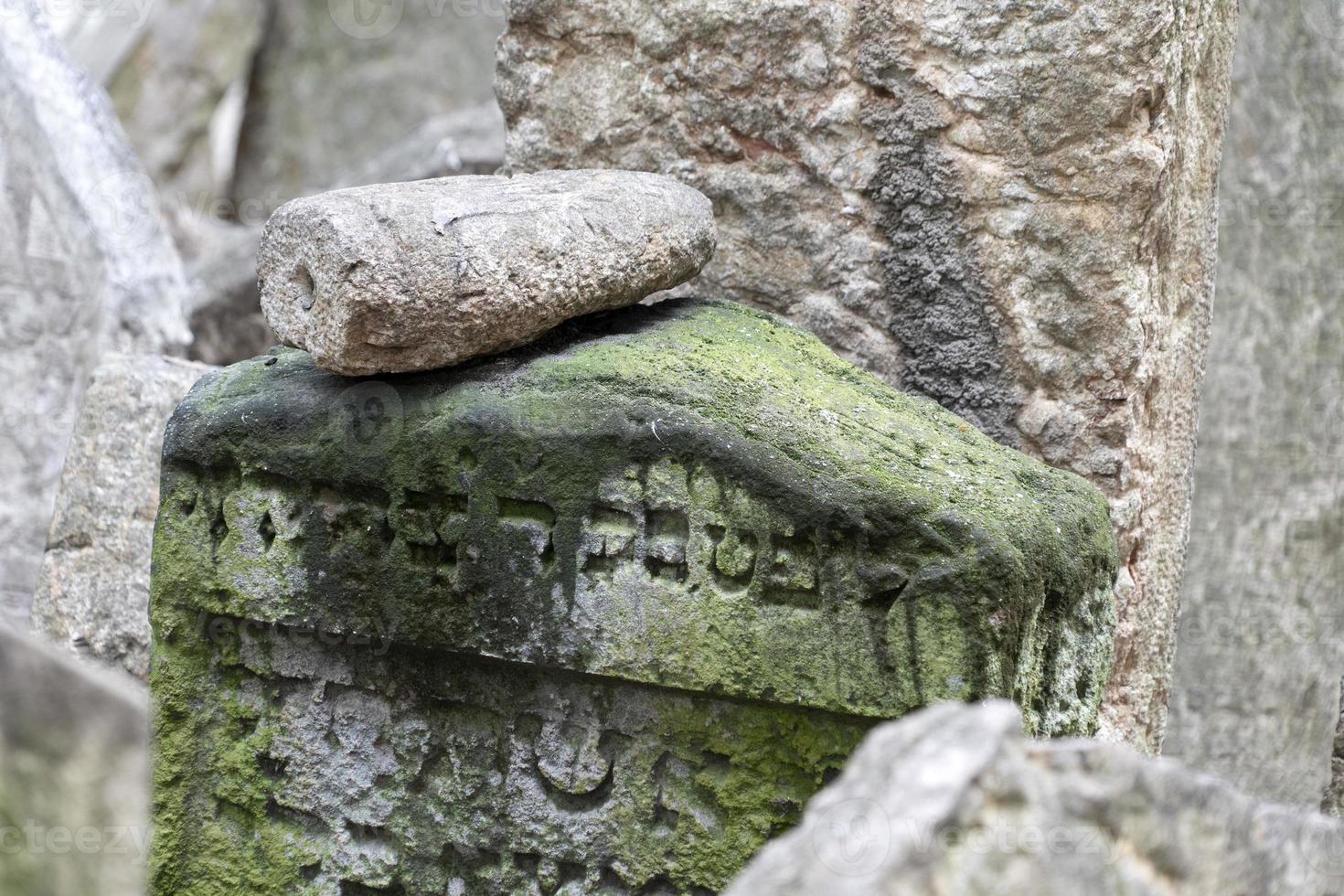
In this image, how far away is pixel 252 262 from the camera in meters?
4.80

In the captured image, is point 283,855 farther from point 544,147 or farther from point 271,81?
point 271,81

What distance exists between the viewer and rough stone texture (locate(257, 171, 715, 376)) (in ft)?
6.32

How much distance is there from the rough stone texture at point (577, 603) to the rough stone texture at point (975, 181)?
0.33 metres

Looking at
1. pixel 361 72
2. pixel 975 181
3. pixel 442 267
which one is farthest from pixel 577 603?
pixel 361 72

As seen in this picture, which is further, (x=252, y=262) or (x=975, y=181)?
(x=252, y=262)

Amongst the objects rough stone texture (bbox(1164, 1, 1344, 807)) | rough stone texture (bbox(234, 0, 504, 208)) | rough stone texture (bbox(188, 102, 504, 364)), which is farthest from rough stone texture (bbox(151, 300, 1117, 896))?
rough stone texture (bbox(234, 0, 504, 208))

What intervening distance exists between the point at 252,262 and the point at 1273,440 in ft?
10.7

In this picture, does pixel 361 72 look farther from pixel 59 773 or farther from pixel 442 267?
pixel 59 773

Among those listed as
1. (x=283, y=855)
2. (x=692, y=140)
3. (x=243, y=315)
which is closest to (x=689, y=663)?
(x=283, y=855)

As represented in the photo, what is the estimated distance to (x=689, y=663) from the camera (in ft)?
6.34

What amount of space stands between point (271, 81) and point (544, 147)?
268 inches

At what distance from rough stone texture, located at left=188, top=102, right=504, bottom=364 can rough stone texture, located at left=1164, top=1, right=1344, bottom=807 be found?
223 centimetres

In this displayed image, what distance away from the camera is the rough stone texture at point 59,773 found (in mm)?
1175

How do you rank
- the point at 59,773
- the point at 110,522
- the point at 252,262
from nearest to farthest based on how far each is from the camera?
1. the point at 59,773
2. the point at 110,522
3. the point at 252,262
